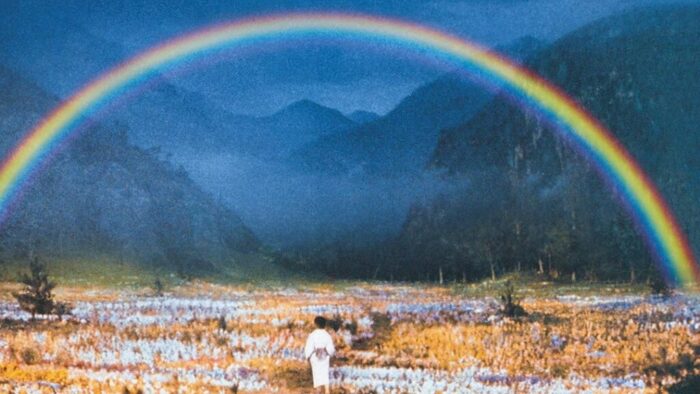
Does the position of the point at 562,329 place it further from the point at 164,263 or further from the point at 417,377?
the point at 164,263

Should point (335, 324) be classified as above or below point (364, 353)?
above

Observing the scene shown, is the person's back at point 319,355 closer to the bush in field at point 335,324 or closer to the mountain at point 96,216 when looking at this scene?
the bush in field at point 335,324

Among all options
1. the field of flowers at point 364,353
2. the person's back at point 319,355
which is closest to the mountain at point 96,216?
the field of flowers at point 364,353

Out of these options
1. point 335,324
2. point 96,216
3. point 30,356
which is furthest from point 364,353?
point 96,216

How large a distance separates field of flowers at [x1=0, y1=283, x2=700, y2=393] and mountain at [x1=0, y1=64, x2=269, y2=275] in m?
105

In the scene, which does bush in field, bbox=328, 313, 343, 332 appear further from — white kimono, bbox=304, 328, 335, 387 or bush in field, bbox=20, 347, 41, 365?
white kimono, bbox=304, 328, 335, 387

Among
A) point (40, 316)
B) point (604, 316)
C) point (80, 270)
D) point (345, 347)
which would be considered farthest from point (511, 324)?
point (80, 270)

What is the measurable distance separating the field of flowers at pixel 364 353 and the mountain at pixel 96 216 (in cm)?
10536

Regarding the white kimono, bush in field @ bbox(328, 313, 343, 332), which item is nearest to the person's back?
the white kimono

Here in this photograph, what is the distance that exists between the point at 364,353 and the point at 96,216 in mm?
142018

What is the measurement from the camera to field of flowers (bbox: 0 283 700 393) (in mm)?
18750

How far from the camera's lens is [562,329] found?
30.6 metres

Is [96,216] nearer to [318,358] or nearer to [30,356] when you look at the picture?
[30,356]

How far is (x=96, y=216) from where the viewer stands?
157 m
